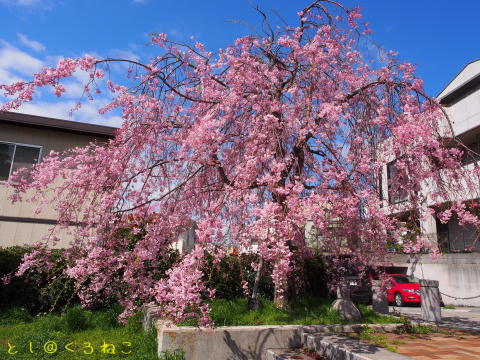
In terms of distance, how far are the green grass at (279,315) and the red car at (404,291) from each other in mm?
8965

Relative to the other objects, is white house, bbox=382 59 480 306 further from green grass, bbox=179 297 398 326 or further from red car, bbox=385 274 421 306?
green grass, bbox=179 297 398 326

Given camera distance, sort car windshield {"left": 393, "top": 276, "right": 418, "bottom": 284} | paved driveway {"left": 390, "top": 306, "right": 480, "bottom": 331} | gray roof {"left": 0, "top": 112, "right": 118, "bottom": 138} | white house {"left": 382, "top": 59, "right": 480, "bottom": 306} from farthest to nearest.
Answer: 1. car windshield {"left": 393, "top": 276, "right": 418, "bottom": 284}
2. white house {"left": 382, "top": 59, "right": 480, "bottom": 306}
3. gray roof {"left": 0, "top": 112, "right": 118, "bottom": 138}
4. paved driveway {"left": 390, "top": 306, "right": 480, "bottom": 331}

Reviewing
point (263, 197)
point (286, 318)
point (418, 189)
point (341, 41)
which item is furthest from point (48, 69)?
point (418, 189)

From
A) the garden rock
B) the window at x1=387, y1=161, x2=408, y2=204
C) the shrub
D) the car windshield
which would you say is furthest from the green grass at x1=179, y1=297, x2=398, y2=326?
the car windshield

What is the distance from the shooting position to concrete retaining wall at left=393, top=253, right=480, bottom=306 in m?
16.0

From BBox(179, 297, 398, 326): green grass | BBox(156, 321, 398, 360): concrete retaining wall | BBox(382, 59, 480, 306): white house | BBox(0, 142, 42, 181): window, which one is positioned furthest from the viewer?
BBox(382, 59, 480, 306): white house

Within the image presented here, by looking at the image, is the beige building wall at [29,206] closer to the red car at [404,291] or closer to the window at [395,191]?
the window at [395,191]

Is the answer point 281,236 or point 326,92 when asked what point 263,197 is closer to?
point 281,236

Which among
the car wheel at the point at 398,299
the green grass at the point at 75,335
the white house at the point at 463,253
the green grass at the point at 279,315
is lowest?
the green grass at the point at 75,335

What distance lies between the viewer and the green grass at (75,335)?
5.93 metres

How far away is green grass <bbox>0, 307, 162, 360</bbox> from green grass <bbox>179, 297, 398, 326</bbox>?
1107mm

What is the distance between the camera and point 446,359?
5027mm

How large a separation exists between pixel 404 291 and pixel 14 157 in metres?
16.5

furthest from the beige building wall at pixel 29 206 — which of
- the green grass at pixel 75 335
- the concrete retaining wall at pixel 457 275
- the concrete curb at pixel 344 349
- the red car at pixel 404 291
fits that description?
the concrete retaining wall at pixel 457 275
